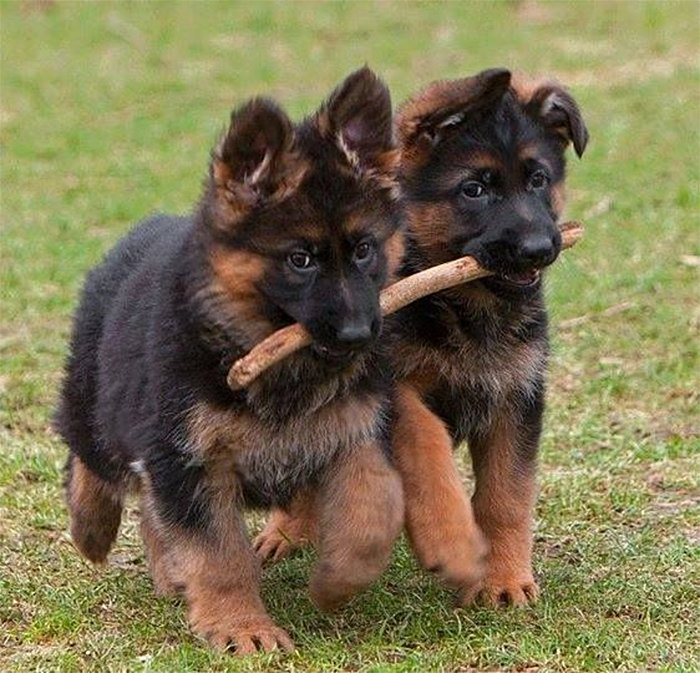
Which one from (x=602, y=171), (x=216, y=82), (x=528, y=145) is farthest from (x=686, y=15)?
(x=528, y=145)

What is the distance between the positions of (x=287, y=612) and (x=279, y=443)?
71cm

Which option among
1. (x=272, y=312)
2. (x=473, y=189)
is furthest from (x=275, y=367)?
(x=473, y=189)

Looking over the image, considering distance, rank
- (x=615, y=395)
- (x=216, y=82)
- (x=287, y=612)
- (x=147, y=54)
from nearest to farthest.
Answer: (x=287, y=612) < (x=615, y=395) < (x=216, y=82) < (x=147, y=54)

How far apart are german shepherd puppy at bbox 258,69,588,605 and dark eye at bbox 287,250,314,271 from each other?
75 centimetres

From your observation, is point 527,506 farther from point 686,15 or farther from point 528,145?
point 686,15

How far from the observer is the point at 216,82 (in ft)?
55.0

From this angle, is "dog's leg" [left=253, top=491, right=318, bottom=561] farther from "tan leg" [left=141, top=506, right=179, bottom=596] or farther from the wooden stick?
the wooden stick

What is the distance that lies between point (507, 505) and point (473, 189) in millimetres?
1019

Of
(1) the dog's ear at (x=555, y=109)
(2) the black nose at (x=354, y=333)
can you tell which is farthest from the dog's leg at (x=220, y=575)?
(1) the dog's ear at (x=555, y=109)

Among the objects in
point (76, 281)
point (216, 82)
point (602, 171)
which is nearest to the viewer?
point (76, 281)

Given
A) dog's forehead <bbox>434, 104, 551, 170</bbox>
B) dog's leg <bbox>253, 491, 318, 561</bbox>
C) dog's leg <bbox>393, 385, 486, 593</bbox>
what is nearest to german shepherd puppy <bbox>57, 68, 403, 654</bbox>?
dog's leg <bbox>393, 385, 486, 593</bbox>

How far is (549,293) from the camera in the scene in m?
9.38

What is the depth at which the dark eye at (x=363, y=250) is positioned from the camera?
491 cm

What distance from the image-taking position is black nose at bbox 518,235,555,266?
529 cm
